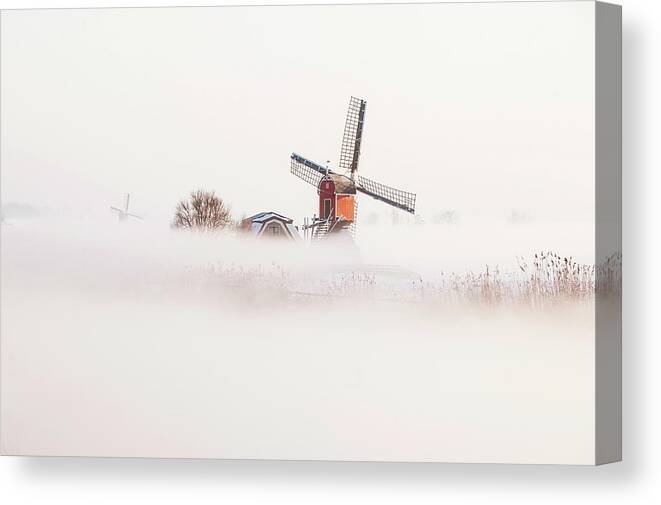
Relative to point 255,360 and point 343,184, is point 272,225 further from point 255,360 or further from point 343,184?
point 255,360

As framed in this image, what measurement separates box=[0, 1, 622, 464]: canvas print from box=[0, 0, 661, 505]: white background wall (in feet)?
0.82

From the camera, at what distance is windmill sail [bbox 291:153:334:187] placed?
6.11 metres

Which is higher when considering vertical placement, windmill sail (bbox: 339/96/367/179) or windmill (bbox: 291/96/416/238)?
windmill sail (bbox: 339/96/367/179)

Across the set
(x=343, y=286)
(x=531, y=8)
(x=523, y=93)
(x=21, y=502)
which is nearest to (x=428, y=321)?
(x=343, y=286)

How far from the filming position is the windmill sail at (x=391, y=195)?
6.06 m

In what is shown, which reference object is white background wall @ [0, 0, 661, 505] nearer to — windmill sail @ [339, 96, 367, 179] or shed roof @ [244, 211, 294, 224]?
windmill sail @ [339, 96, 367, 179]

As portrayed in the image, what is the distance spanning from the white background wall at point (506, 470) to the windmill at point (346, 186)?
1.16 metres

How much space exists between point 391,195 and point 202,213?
3.48 feet

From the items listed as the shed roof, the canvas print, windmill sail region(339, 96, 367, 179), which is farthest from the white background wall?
the shed roof

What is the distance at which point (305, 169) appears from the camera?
612 centimetres

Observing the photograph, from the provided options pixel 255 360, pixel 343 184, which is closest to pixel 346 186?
pixel 343 184

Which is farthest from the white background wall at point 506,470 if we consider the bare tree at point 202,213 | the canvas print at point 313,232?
the bare tree at point 202,213

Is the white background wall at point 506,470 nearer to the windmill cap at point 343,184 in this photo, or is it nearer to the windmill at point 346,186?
the windmill at point 346,186

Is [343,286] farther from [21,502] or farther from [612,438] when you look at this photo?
[21,502]
